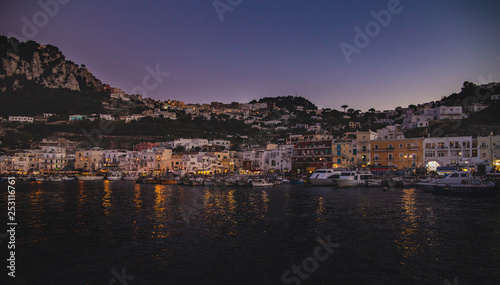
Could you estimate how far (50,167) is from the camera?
367ft

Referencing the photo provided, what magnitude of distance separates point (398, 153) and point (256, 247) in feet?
222

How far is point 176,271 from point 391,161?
235 feet

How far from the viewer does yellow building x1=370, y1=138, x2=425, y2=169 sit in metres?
73.6

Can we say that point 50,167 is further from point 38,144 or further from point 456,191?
point 456,191

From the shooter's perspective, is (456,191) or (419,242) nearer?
(419,242)

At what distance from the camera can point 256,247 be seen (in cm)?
1653

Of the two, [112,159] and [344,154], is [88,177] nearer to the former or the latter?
[112,159]

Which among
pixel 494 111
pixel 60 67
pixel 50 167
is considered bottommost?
pixel 50 167

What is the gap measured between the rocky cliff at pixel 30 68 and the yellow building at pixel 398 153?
572 ft

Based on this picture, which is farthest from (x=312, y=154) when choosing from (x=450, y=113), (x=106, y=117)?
(x=106, y=117)

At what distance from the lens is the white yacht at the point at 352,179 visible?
5803cm

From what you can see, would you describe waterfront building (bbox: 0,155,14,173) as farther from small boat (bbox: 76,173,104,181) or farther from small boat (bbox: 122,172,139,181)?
small boat (bbox: 122,172,139,181)

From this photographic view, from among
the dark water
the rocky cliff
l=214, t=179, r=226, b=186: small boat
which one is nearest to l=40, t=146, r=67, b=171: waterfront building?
l=214, t=179, r=226, b=186: small boat

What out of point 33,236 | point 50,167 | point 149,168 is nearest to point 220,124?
point 149,168
